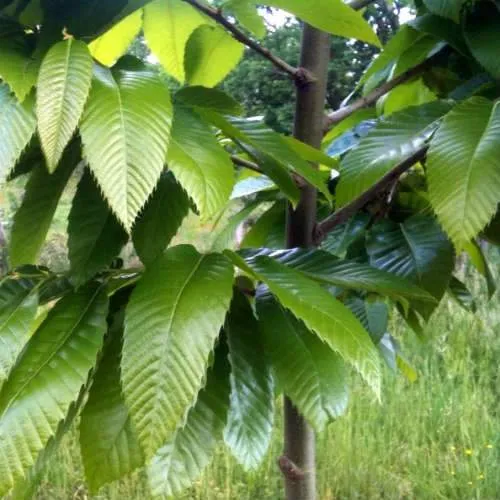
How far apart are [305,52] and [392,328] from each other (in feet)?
7.97

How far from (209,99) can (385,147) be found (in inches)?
6.3

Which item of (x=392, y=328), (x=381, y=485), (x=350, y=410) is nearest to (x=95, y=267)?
(x=381, y=485)

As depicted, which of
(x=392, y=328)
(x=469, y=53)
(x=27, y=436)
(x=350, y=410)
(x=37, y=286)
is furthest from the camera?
(x=392, y=328)

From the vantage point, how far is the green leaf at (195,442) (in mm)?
418

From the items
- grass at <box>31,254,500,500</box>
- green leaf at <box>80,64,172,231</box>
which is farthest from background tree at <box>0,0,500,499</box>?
grass at <box>31,254,500,500</box>

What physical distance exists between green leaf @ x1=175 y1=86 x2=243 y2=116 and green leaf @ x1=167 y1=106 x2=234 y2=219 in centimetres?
6

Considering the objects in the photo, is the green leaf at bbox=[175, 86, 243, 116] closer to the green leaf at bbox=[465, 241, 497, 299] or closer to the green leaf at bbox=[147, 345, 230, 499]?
the green leaf at bbox=[147, 345, 230, 499]

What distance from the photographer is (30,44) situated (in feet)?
1.49

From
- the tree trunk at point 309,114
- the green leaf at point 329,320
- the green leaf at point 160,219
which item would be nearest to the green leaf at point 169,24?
the tree trunk at point 309,114

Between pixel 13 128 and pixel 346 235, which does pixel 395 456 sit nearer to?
pixel 346 235

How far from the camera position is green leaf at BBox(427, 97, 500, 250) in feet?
1.44

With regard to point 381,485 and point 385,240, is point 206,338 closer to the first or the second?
point 385,240

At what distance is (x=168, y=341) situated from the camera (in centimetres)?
38

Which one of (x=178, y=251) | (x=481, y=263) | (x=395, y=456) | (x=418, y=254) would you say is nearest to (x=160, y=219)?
(x=178, y=251)
